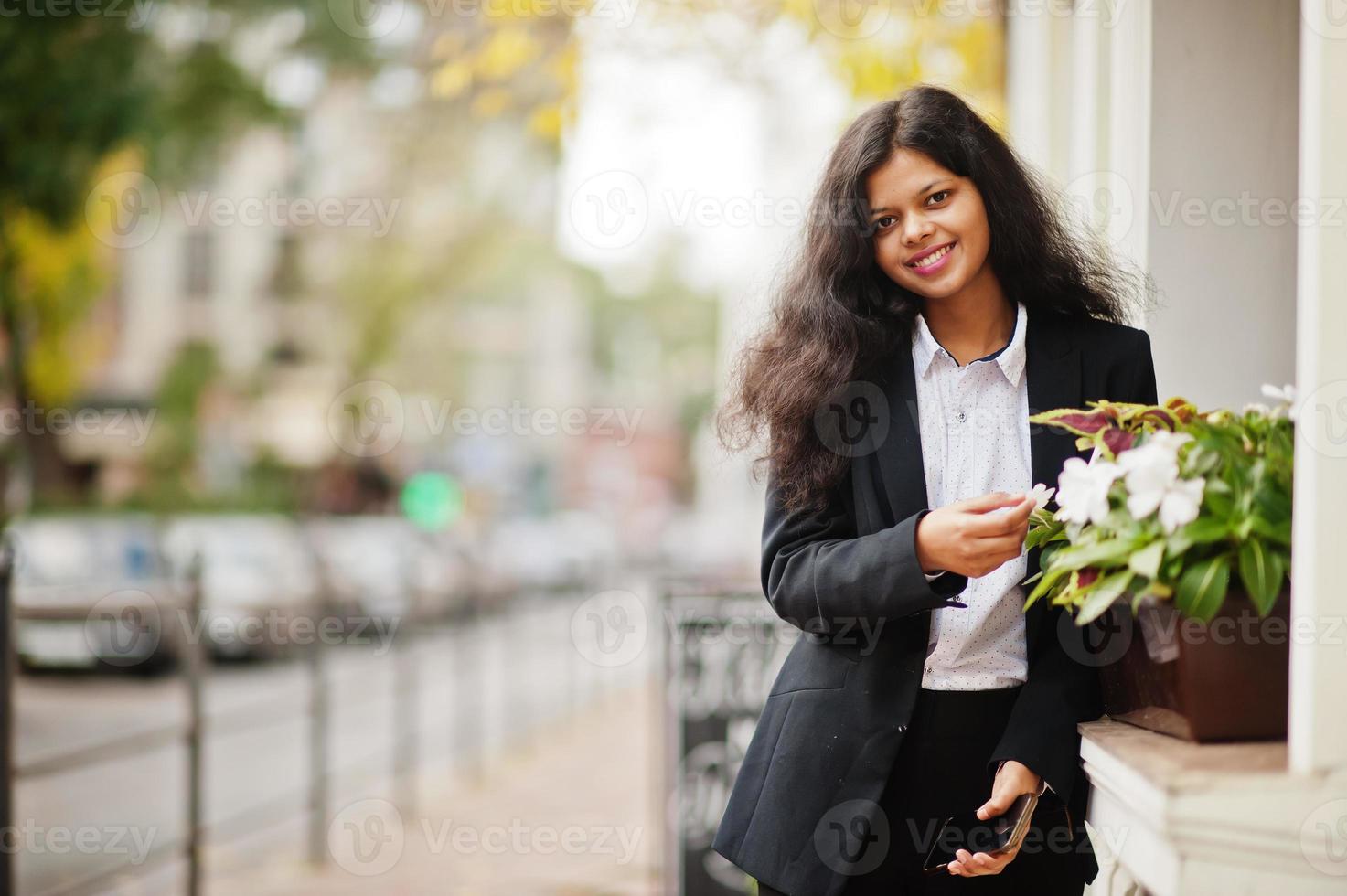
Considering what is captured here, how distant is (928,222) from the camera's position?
2.03 m

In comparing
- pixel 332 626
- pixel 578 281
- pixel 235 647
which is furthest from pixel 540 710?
pixel 578 281

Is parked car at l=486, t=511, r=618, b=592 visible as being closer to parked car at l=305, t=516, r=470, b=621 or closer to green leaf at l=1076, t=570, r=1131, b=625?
parked car at l=305, t=516, r=470, b=621

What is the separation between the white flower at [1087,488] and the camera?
5.28 feet

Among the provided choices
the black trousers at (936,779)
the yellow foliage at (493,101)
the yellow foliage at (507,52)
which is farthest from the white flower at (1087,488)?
the yellow foliage at (493,101)

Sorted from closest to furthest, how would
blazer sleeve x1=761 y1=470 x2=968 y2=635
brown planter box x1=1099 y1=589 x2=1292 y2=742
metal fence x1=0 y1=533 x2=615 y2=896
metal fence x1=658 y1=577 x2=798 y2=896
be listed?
brown planter box x1=1099 y1=589 x2=1292 y2=742 → blazer sleeve x1=761 y1=470 x2=968 y2=635 → metal fence x1=0 y1=533 x2=615 y2=896 → metal fence x1=658 y1=577 x2=798 y2=896

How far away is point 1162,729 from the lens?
1688mm

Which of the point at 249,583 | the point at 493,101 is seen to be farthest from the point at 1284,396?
the point at 249,583

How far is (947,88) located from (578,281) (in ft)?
138

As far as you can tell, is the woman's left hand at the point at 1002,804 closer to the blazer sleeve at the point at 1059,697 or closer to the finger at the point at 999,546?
the blazer sleeve at the point at 1059,697

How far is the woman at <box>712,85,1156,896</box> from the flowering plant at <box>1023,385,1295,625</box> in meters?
0.29

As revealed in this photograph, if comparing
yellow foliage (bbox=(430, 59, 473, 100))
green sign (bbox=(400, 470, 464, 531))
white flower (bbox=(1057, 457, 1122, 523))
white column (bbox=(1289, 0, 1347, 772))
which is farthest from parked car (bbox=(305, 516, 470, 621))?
white column (bbox=(1289, 0, 1347, 772))

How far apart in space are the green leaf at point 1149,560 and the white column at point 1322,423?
0.16 meters

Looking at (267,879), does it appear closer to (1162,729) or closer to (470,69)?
(470,69)

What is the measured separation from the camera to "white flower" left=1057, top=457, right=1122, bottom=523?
63.4 inches
